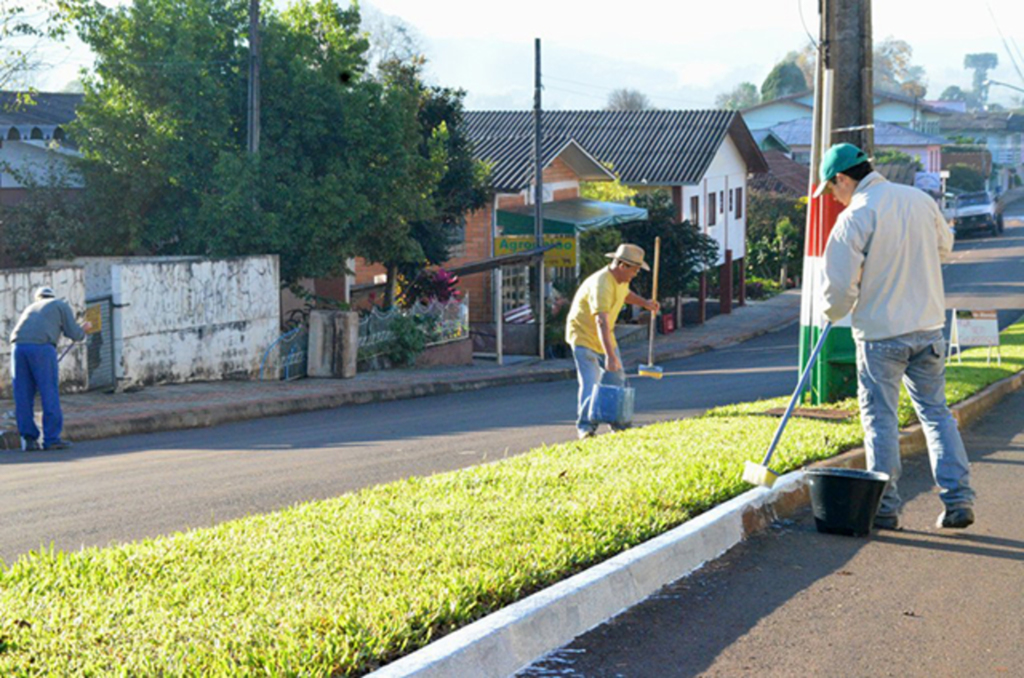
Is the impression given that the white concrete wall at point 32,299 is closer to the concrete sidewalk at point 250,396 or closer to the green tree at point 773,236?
the concrete sidewalk at point 250,396

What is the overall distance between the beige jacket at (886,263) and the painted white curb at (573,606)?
1.20 metres

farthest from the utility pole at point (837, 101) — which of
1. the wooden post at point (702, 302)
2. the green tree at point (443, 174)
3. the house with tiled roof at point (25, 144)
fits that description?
the wooden post at point (702, 302)

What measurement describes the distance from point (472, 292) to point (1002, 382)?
21983 millimetres

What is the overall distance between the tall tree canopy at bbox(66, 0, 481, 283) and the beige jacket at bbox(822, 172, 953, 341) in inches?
581

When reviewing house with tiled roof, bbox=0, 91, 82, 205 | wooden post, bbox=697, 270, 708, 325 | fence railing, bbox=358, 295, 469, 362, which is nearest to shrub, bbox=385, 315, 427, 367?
fence railing, bbox=358, 295, 469, 362

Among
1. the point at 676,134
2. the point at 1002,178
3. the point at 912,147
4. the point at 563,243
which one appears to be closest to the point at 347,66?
the point at 563,243

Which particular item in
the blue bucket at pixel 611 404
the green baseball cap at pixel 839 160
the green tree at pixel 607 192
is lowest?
the blue bucket at pixel 611 404

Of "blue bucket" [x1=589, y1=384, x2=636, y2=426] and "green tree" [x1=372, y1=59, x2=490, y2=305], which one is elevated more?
"green tree" [x1=372, y1=59, x2=490, y2=305]

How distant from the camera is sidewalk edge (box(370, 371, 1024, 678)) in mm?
4637

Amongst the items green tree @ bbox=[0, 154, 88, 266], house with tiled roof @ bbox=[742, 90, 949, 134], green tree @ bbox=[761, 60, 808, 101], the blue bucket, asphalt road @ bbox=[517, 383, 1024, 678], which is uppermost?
green tree @ bbox=[761, 60, 808, 101]

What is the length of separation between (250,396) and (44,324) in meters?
5.37

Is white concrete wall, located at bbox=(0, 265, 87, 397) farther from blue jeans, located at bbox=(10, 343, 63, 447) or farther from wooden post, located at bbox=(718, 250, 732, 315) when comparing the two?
wooden post, located at bbox=(718, 250, 732, 315)

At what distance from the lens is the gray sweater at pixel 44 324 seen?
43.7ft

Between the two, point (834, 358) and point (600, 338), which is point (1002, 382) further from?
point (600, 338)
